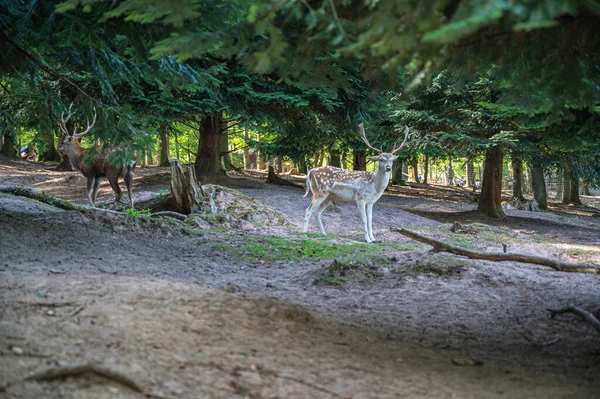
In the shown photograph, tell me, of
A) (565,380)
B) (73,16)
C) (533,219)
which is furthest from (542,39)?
(533,219)

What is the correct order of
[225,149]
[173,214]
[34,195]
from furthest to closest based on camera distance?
1. [225,149]
2. [173,214]
3. [34,195]

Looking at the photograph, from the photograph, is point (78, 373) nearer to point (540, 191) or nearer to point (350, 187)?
point (350, 187)

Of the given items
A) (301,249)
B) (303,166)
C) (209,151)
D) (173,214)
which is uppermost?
(209,151)

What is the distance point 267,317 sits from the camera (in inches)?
176

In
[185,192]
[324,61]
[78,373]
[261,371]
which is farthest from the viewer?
[185,192]

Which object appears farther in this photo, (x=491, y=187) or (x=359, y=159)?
(x=359, y=159)

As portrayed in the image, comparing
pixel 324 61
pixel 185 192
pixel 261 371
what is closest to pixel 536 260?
pixel 324 61

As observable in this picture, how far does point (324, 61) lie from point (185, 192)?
22.1 ft

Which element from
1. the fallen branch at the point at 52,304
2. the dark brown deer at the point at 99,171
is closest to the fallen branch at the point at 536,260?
the fallen branch at the point at 52,304

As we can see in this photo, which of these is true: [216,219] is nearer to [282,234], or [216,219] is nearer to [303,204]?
[282,234]

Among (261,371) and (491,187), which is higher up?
(491,187)

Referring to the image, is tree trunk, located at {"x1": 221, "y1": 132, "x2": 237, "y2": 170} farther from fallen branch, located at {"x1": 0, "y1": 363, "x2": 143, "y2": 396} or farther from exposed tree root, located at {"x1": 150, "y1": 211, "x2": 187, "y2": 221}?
fallen branch, located at {"x1": 0, "y1": 363, "x2": 143, "y2": 396}

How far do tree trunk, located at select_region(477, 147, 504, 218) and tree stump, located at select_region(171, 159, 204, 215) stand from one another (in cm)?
1038

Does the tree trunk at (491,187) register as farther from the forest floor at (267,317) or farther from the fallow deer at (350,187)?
the forest floor at (267,317)
